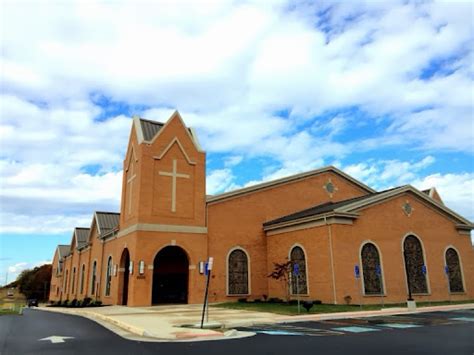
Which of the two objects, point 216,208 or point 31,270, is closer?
point 216,208

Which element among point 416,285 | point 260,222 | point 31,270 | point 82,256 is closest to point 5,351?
point 260,222

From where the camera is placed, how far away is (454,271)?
31.4 m

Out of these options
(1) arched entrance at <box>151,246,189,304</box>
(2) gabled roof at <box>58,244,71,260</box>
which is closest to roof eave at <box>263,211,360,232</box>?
(1) arched entrance at <box>151,246,189,304</box>

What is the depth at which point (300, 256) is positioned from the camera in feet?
95.5

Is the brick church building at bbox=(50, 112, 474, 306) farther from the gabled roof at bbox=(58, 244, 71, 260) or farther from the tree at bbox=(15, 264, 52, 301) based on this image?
the tree at bbox=(15, 264, 52, 301)

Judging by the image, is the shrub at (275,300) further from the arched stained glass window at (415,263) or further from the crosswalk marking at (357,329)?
the crosswalk marking at (357,329)

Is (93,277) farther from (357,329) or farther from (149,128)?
Result: (357,329)

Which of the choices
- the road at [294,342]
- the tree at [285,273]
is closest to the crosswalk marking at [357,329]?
the road at [294,342]

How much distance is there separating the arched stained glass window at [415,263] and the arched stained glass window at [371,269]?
2.53 metres

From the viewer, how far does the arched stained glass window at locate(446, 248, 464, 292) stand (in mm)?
31000

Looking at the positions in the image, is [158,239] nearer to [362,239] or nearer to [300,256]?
[300,256]

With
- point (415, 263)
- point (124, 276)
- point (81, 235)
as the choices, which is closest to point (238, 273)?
point (124, 276)

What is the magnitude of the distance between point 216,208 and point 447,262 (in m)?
17.8

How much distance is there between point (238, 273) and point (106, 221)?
60.1ft
